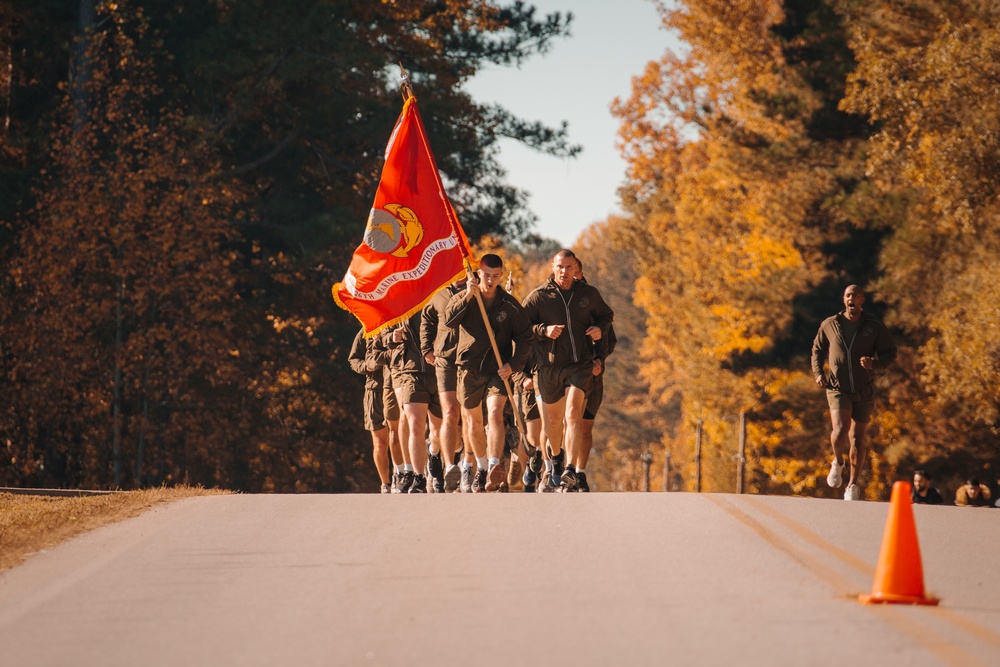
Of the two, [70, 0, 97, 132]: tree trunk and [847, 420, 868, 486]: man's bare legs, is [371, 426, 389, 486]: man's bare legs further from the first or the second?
[70, 0, 97, 132]: tree trunk

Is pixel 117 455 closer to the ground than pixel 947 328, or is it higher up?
closer to the ground

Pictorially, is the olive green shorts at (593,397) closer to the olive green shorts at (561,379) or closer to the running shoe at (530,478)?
the olive green shorts at (561,379)

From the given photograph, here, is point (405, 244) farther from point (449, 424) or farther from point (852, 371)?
point (852, 371)

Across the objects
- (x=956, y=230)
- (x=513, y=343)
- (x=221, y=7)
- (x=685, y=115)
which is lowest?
(x=513, y=343)

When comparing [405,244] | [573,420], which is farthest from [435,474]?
[405,244]

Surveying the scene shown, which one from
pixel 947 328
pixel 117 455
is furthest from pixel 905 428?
pixel 117 455

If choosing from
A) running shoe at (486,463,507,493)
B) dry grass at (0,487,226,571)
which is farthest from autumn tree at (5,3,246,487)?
running shoe at (486,463,507,493)

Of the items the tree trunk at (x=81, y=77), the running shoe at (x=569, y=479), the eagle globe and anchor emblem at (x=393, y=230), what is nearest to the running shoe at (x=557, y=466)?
the running shoe at (x=569, y=479)

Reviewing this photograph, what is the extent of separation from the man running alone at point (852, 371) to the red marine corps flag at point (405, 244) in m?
4.00

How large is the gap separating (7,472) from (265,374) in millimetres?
9728

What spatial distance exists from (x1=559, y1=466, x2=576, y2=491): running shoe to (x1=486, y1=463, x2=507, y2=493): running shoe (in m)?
0.81

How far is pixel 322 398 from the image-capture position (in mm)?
39344

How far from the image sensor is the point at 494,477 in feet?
54.1

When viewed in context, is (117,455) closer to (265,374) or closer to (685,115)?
(265,374)
